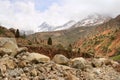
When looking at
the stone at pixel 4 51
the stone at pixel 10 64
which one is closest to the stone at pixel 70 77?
the stone at pixel 10 64

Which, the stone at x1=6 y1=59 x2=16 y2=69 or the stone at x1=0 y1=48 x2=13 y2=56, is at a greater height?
the stone at x1=0 y1=48 x2=13 y2=56

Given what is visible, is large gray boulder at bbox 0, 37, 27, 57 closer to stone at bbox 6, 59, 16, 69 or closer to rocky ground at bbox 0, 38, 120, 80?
rocky ground at bbox 0, 38, 120, 80

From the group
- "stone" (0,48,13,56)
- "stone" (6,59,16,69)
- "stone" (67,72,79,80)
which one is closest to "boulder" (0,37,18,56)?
"stone" (0,48,13,56)

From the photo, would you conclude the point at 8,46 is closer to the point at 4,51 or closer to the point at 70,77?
the point at 4,51

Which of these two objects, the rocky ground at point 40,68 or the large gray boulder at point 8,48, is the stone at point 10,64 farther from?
the large gray boulder at point 8,48

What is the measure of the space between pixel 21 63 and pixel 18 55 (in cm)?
276

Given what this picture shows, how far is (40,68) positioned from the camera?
20.2 meters

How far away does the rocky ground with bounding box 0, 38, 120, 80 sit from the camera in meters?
18.9

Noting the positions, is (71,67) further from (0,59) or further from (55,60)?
(0,59)

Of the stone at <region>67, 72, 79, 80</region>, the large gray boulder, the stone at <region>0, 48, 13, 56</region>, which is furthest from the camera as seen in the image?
the large gray boulder

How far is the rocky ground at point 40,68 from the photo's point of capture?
745 inches

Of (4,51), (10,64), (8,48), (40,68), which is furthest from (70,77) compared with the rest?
(8,48)

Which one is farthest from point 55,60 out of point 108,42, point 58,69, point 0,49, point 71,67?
point 108,42

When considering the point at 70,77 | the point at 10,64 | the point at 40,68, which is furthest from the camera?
the point at 70,77
